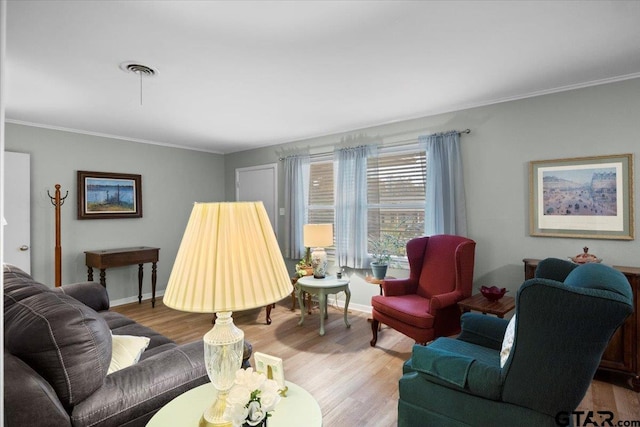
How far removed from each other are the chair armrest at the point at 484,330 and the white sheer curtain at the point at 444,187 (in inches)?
56.1

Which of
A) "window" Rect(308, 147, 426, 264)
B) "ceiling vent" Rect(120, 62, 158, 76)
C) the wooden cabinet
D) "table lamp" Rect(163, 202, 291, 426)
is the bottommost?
the wooden cabinet

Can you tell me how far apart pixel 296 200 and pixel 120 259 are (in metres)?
2.42

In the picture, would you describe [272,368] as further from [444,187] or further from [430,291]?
[444,187]

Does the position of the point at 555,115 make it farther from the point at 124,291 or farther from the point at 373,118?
the point at 124,291

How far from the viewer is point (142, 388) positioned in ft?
4.69

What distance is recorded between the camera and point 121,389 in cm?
138

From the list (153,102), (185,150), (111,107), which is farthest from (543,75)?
(185,150)

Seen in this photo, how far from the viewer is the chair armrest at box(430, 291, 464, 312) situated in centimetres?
275

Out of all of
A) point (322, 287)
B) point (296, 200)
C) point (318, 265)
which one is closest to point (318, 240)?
point (318, 265)

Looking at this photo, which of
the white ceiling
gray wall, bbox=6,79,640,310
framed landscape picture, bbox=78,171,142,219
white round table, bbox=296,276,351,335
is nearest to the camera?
the white ceiling

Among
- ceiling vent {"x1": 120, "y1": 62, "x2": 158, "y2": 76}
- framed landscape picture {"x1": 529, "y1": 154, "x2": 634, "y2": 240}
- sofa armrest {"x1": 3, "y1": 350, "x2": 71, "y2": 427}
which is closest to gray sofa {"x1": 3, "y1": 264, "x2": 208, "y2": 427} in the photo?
sofa armrest {"x1": 3, "y1": 350, "x2": 71, "y2": 427}

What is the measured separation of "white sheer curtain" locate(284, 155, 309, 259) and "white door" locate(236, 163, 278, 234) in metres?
0.38

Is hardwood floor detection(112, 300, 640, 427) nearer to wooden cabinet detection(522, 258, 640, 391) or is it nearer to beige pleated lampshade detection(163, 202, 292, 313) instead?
wooden cabinet detection(522, 258, 640, 391)

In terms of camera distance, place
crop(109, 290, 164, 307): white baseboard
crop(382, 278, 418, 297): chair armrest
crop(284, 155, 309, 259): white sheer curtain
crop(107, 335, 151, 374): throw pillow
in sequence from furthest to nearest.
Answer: crop(284, 155, 309, 259): white sheer curtain → crop(109, 290, 164, 307): white baseboard → crop(382, 278, 418, 297): chair armrest → crop(107, 335, 151, 374): throw pillow
